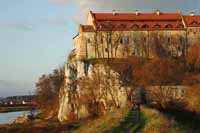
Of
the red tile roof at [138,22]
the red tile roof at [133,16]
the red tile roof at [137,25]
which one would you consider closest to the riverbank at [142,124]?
the red tile roof at [137,25]

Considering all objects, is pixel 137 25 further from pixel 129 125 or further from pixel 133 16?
pixel 129 125

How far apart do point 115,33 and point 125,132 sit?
4987 cm

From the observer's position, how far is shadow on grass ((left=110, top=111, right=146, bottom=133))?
39.9m

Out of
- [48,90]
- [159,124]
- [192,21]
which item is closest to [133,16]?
[192,21]

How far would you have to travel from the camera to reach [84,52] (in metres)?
87.8

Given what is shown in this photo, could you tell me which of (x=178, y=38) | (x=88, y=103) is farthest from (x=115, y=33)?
(x=88, y=103)

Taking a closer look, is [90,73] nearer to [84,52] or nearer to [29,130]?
[84,52]

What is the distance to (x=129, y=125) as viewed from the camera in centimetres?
4103

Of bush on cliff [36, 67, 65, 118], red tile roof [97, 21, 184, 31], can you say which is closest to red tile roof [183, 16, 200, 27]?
red tile roof [97, 21, 184, 31]

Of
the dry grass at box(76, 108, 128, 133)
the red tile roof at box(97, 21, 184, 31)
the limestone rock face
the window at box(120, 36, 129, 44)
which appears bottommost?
the dry grass at box(76, 108, 128, 133)

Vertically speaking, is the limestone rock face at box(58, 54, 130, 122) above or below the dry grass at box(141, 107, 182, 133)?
above

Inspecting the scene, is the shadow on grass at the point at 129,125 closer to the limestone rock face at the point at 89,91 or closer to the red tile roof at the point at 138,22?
the limestone rock face at the point at 89,91

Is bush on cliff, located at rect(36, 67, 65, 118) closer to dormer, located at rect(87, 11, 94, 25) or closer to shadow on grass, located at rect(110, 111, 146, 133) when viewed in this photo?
dormer, located at rect(87, 11, 94, 25)

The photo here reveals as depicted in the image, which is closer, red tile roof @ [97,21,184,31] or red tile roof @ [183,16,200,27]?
red tile roof @ [97,21,184,31]
